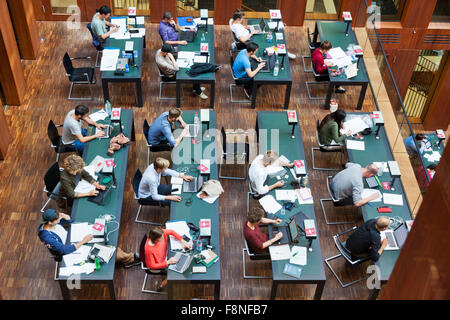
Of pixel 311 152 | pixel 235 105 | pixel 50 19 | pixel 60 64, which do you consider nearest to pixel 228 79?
pixel 235 105

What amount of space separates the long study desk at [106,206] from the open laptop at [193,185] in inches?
36.9

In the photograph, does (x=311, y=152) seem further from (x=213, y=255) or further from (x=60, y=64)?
(x=60, y=64)

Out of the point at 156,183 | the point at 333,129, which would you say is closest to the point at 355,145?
the point at 333,129

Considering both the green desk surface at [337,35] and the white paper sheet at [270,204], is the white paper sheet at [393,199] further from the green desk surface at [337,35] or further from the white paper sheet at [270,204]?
the green desk surface at [337,35]

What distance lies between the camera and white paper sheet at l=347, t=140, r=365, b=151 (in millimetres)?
8451

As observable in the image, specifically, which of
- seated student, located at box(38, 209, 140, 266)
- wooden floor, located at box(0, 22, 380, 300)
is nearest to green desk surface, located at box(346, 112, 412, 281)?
wooden floor, located at box(0, 22, 380, 300)

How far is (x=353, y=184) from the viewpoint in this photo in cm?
754

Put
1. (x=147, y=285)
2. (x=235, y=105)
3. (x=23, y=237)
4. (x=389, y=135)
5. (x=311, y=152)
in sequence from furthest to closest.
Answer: (x=235, y=105), (x=311, y=152), (x=389, y=135), (x=23, y=237), (x=147, y=285)

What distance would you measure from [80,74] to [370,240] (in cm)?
626

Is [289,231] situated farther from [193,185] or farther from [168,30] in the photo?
[168,30]

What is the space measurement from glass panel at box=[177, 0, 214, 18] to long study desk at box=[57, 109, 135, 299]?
4366mm

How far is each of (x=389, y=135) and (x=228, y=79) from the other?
12.0ft

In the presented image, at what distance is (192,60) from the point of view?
384 inches

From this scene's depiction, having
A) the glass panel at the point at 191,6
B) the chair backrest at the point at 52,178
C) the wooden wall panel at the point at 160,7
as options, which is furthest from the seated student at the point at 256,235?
the glass panel at the point at 191,6
